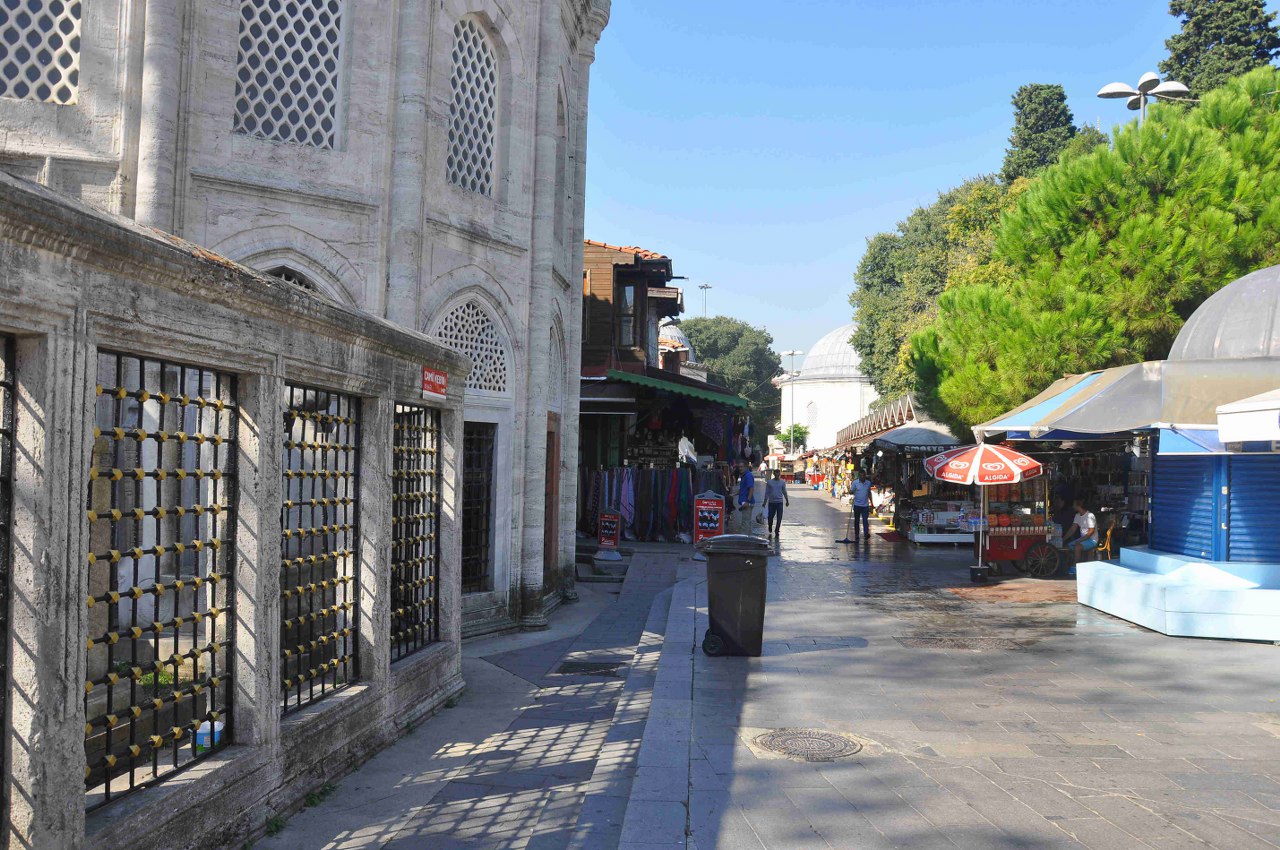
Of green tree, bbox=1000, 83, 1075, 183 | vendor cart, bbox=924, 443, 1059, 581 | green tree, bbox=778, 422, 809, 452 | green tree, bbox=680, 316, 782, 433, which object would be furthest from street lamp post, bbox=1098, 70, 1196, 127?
green tree, bbox=778, 422, 809, 452

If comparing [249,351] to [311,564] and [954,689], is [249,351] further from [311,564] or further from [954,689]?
[954,689]

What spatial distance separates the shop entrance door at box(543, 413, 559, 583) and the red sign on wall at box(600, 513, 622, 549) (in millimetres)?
4283

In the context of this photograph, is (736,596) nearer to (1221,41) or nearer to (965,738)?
(965,738)

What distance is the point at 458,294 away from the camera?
39.0ft

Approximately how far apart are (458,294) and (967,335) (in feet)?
46.0

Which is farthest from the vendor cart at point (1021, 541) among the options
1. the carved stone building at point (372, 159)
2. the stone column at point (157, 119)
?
the stone column at point (157, 119)

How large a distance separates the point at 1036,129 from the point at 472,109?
43.4 meters

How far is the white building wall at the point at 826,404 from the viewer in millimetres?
96250

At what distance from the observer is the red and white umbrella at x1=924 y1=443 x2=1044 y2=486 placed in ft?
50.6

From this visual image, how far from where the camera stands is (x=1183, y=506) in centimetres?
1203

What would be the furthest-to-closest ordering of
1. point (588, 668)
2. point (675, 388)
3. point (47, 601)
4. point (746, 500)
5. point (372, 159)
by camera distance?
1. point (746, 500)
2. point (675, 388)
3. point (372, 159)
4. point (588, 668)
5. point (47, 601)

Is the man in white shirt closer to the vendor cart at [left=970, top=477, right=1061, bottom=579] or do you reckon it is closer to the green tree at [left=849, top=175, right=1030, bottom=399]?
the vendor cart at [left=970, top=477, right=1061, bottom=579]

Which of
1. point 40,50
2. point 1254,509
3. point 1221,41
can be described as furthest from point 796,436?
point 40,50

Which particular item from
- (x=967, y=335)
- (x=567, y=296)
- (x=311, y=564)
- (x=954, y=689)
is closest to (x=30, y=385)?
(x=311, y=564)
